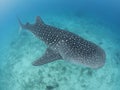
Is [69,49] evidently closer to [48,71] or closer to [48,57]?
[48,57]

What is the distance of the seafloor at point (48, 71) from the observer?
27.3 feet

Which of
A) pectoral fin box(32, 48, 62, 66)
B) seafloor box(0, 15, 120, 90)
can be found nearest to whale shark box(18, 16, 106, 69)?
pectoral fin box(32, 48, 62, 66)

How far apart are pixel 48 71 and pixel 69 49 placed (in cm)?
187

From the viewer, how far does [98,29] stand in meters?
11.5

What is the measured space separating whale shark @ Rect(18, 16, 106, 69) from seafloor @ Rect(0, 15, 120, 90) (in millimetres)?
1016

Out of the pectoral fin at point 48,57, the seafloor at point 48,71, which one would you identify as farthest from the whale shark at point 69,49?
the seafloor at point 48,71

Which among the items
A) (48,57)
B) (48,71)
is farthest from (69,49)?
(48,71)

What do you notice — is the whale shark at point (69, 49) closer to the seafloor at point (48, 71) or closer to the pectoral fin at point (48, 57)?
→ the pectoral fin at point (48, 57)

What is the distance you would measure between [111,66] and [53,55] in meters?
2.86

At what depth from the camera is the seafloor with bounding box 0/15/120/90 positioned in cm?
833

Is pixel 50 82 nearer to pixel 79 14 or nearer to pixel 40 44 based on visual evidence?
pixel 40 44

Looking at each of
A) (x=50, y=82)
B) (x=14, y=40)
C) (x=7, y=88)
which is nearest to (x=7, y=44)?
(x=14, y=40)

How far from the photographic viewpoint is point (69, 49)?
7184 mm

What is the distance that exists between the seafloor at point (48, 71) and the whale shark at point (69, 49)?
102cm
